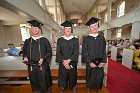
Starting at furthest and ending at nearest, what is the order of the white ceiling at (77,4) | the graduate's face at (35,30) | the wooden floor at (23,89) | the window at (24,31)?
the white ceiling at (77,4)
the window at (24,31)
the wooden floor at (23,89)
the graduate's face at (35,30)

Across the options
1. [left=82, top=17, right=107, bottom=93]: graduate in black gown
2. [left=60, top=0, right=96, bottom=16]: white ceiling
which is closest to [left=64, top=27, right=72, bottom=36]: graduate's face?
[left=82, top=17, right=107, bottom=93]: graduate in black gown

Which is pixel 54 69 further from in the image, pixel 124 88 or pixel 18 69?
pixel 124 88

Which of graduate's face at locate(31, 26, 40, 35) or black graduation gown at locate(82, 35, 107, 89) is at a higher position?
graduate's face at locate(31, 26, 40, 35)

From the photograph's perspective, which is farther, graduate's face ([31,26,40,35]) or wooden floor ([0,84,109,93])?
wooden floor ([0,84,109,93])

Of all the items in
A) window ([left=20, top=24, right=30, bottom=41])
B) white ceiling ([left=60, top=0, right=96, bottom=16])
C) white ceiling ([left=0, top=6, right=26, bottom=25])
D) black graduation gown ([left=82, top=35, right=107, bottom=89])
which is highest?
white ceiling ([left=60, top=0, right=96, bottom=16])

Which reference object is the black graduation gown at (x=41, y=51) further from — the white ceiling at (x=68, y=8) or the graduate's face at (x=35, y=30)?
the white ceiling at (x=68, y=8)

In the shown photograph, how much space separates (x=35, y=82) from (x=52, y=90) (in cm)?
71

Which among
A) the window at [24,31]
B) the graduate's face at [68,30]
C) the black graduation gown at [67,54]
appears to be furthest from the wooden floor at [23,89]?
the window at [24,31]

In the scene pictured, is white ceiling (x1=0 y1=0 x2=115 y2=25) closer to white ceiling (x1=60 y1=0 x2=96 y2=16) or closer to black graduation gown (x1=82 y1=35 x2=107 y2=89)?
white ceiling (x1=60 y1=0 x2=96 y2=16)

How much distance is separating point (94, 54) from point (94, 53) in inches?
0.9

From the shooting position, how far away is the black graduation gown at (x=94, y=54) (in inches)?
88.9

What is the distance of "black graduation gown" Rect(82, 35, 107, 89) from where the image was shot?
226 cm

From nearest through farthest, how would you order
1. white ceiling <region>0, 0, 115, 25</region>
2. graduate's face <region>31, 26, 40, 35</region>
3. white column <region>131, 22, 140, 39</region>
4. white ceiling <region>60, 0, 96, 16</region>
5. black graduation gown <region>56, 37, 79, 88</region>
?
graduate's face <region>31, 26, 40, 35</region>
black graduation gown <region>56, 37, 79, 88</region>
white column <region>131, 22, 140, 39</region>
white ceiling <region>0, 0, 115, 25</region>
white ceiling <region>60, 0, 96, 16</region>

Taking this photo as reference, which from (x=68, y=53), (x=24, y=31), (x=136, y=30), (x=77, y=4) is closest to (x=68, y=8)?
(x=77, y=4)
